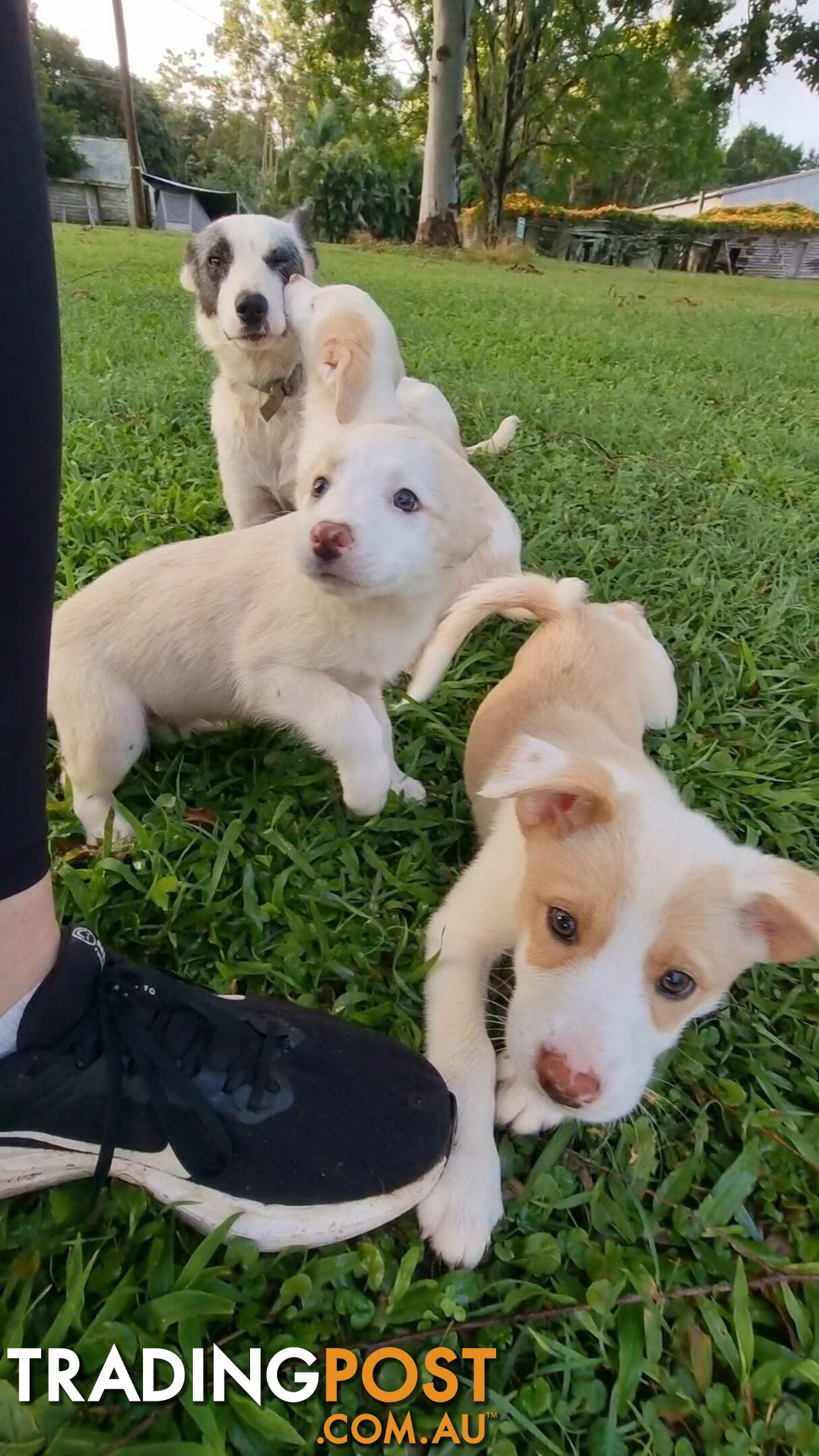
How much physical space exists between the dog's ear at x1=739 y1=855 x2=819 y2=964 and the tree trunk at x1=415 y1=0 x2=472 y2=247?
2044 cm

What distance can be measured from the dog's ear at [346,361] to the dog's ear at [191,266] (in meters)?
1.53

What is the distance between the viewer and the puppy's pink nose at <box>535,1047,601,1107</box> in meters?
1.30

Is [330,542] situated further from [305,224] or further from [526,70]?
[526,70]

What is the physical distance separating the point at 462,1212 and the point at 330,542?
4.16 feet

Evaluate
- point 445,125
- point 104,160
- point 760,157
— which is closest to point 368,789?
point 445,125

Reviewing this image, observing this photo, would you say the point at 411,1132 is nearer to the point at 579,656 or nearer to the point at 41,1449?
the point at 41,1449

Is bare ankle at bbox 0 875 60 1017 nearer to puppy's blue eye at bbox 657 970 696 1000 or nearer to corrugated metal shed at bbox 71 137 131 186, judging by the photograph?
puppy's blue eye at bbox 657 970 696 1000

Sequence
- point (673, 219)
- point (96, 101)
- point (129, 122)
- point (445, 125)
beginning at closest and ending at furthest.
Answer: point (445, 125), point (129, 122), point (673, 219), point (96, 101)

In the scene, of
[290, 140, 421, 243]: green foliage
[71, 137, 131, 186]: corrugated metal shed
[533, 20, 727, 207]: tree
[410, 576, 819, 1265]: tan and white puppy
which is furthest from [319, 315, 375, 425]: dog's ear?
[71, 137, 131, 186]: corrugated metal shed

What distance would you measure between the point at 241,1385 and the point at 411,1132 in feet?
1.23

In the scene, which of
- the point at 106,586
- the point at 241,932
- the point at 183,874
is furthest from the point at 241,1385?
the point at 106,586

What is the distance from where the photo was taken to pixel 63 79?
3409 centimetres

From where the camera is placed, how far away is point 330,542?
190 centimetres

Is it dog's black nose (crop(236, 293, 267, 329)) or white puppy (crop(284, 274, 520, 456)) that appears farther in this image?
dog's black nose (crop(236, 293, 267, 329))
